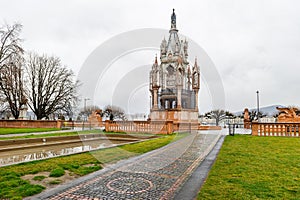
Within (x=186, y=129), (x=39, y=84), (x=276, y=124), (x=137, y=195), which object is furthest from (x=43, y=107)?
(x=137, y=195)

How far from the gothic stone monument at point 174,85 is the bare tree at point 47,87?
14306 mm

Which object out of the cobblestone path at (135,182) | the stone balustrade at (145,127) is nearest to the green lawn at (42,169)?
the cobblestone path at (135,182)

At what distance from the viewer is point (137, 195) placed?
4.78 meters

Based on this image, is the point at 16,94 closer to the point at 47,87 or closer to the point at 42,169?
the point at 47,87

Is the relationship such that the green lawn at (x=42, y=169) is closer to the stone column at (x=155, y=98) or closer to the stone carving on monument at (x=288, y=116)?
the stone carving on monument at (x=288, y=116)

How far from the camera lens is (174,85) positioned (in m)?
32.4

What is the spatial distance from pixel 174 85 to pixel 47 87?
68.1 ft

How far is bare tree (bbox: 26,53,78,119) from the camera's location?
1400 inches

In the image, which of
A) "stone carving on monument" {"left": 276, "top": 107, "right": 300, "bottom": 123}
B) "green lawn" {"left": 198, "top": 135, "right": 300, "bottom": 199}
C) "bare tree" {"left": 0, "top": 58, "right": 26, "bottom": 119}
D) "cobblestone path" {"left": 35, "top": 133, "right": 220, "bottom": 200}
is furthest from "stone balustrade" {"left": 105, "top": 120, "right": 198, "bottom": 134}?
"bare tree" {"left": 0, "top": 58, "right": 26, "bottom": 119}

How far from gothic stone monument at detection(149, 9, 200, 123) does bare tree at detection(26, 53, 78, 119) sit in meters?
14.3

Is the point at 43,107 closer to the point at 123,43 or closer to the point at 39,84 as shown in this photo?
the point at 39,84

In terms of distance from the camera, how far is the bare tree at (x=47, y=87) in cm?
3556

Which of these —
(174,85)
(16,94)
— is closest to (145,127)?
(174,85)

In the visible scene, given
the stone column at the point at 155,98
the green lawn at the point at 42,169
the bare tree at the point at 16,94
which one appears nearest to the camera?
the green lawn at the point at 42,169
